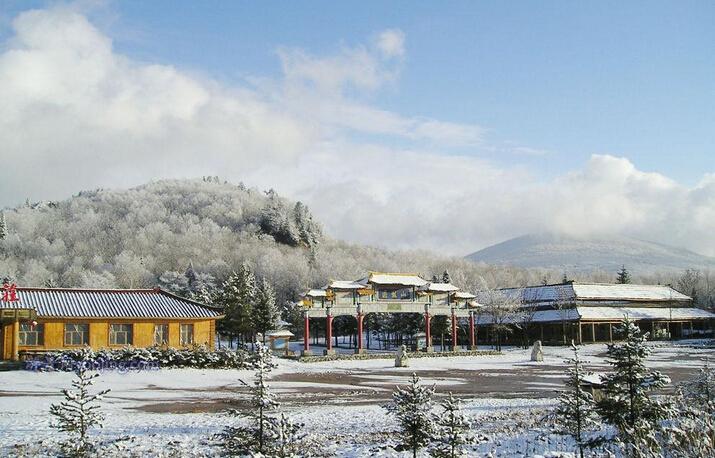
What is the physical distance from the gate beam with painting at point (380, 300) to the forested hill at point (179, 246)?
128 ft

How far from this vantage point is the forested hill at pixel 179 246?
112 m

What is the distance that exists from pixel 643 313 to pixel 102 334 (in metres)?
57.8

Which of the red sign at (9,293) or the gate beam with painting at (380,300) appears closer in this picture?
the red sign at (9,293)

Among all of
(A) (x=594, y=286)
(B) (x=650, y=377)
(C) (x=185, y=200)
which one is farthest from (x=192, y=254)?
(B) (x=650, y=377)

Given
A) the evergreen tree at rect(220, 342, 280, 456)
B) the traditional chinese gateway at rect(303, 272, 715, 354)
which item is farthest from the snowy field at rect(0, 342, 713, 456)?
the traditional chinese gateway at rect(303, 272, 715, 354)

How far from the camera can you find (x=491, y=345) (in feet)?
237

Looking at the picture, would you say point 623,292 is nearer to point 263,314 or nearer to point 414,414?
point 263,314

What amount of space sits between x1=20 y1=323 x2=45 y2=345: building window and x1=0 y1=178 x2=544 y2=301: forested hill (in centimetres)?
4596

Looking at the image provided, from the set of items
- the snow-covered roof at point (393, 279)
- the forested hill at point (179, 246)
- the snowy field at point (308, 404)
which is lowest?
the snowy field at point (308, 404)

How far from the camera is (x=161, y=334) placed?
4147cm

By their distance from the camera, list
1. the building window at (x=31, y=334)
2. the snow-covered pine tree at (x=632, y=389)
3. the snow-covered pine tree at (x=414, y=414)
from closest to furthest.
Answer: the snow-covered pine tree at (x=414, y=414) < the snow-covered pine tree at (x=632, y=389) < the building window at (x=31, y=334)

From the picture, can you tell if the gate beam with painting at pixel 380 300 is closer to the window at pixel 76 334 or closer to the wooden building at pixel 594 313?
the wooden building at pixel 594 313

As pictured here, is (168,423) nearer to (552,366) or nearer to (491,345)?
(552,366)

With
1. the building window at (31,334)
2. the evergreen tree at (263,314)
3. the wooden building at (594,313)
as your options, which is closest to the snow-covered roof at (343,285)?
the evergreen tree at (263,314)
